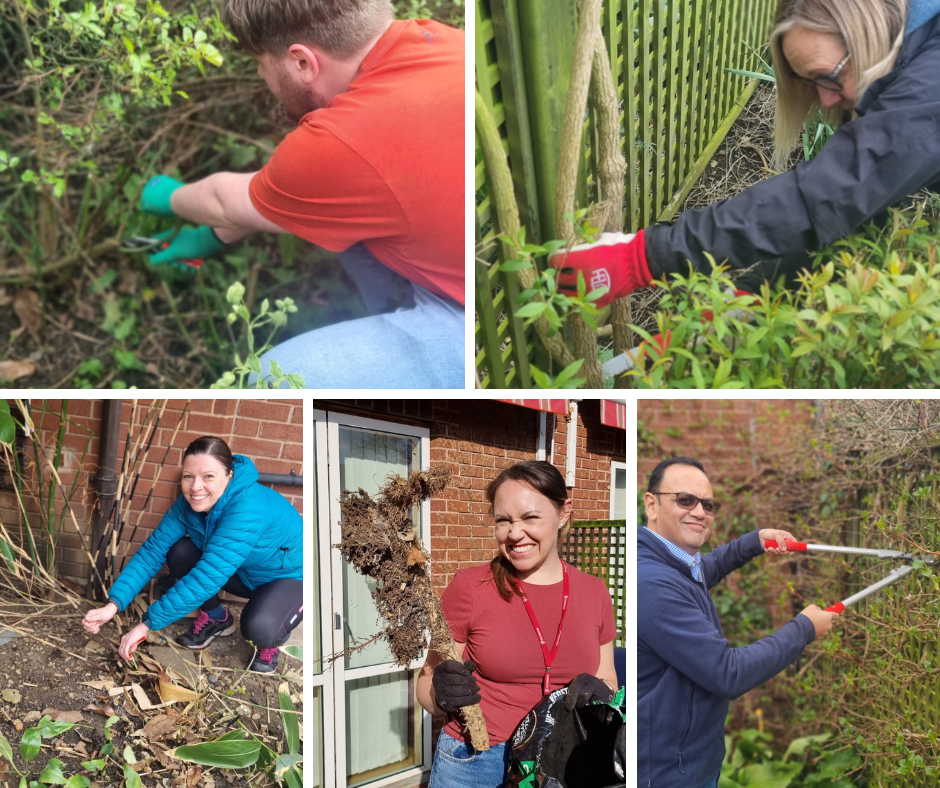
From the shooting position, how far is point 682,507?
1846 mm

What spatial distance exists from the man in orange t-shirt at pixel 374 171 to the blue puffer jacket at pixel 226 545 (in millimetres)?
333

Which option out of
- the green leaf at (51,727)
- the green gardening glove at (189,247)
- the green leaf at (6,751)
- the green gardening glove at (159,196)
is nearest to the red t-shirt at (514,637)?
the green leaf at (51,727)

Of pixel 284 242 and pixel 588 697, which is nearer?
pixel 588 697

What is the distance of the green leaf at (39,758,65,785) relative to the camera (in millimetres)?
1938

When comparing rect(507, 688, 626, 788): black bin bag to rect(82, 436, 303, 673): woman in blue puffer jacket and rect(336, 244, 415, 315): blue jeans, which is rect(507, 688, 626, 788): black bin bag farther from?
rect(336, 244, 415, 315): blue jeans

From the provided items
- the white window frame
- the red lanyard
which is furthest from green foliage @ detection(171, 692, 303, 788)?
the white window frame

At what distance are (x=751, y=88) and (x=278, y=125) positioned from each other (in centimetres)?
147

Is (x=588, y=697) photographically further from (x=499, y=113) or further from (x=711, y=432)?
(x=499, y=113)

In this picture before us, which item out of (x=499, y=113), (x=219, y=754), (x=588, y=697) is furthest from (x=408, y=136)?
(x=219, y=754)

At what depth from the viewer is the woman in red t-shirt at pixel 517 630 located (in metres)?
1.80

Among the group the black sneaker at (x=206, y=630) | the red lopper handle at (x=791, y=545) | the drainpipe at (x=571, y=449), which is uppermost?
the drainpipe at (x=571, y=449)

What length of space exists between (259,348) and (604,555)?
1.21 meters

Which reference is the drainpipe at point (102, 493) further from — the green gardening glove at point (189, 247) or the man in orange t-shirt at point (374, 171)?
the green gardening glove at point (189, 247)

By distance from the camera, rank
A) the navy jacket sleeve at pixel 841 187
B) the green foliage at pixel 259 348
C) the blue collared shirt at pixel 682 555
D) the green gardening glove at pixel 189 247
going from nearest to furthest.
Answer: the navy jacket sleeve at pixel 841 187 < the blue collared shirt at pixel 682 555 < the green foliage at pixel 259 348 < the green gardening glove at pixel 189 247
